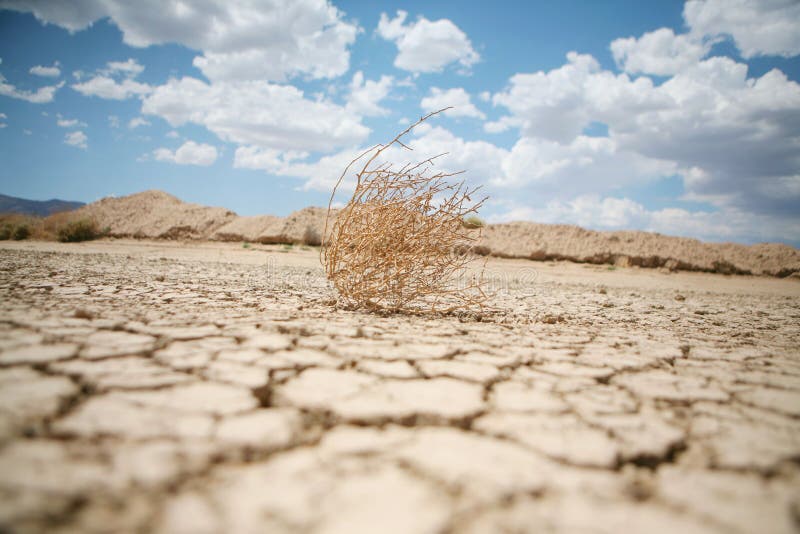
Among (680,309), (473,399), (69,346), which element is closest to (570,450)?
(473,399)

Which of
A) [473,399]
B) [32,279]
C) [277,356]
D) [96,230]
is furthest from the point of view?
[96,230]

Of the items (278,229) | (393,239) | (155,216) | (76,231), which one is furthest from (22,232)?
(393,239)

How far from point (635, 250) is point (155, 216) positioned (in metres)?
14.0

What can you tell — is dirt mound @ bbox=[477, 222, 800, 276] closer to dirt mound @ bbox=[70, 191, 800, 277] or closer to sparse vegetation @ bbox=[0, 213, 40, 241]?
dirt mound @ bbox=[70, 191, 800, 277]

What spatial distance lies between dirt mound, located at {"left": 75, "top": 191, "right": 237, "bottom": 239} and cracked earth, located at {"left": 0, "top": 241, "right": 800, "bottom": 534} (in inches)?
446

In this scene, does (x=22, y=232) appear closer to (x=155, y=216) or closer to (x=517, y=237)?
(x=155, y=216)

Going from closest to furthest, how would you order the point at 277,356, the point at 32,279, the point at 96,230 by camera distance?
the point at 277,356
the point at 32,279
the point at 96,230

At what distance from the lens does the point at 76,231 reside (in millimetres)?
11258

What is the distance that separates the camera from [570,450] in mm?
898

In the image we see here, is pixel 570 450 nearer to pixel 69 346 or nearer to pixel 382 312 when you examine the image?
pixel 69 346

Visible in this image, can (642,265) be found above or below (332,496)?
above

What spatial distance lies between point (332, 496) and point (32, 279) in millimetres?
3349

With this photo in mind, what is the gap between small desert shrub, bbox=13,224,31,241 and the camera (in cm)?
1099

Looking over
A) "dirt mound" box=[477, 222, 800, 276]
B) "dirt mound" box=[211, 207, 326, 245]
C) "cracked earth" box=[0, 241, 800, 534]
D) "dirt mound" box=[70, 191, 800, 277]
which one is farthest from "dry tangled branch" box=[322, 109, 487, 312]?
"dirt mound" box=[211, 207, 326, 245]
